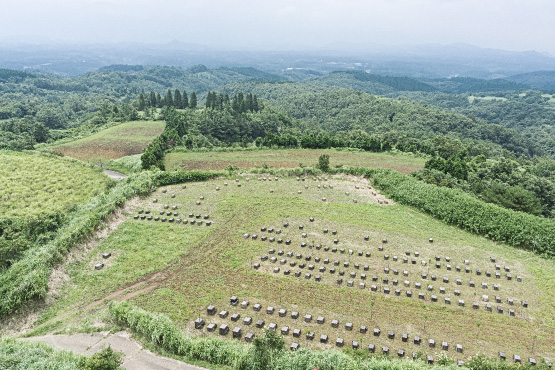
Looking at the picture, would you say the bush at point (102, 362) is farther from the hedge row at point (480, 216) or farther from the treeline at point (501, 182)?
the treeline at point (501, 182)

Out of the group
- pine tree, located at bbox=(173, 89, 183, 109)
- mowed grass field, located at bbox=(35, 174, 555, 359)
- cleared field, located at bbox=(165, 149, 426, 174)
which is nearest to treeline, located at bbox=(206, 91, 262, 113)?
pine tree, located at bbox=(173, 89, 183, 109)

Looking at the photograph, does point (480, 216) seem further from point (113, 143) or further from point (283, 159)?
point (113, 143)

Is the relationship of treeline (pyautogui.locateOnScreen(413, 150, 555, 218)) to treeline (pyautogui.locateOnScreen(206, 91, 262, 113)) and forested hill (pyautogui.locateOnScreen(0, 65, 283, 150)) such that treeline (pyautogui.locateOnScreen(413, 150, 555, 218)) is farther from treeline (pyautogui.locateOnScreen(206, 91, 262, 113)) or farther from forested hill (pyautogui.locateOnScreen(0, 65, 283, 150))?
forested hill (pyautogui.locateOnScreen(0, 65, 283, 150))

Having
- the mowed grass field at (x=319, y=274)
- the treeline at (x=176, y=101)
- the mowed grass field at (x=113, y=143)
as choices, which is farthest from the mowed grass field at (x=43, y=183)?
the treeline at (x=176, y=101)

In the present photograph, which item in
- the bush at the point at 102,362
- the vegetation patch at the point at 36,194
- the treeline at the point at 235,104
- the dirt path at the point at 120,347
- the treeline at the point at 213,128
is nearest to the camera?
the bush at the point at 102,362

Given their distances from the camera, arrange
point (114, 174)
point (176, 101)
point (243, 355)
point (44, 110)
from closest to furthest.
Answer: point (243, 355) → point (114, 174) → point (176, 101) → point (44, 110)

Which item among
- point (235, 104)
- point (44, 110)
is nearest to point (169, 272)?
point (235, 104)
